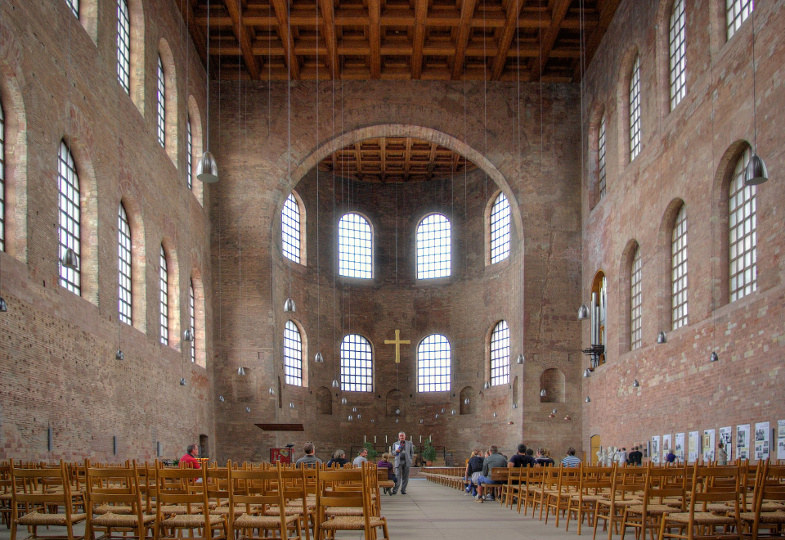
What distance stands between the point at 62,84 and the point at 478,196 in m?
25.7

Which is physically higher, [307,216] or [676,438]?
[307,216]

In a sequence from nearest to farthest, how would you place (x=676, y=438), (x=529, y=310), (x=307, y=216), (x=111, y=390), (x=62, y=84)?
(x=62, y=84) < (x=111, y=390) < (x=676, y=438) < (x=529, y=310) < (x=307, y=216)

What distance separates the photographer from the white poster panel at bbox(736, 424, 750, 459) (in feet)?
54.0

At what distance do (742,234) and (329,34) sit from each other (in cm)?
1533

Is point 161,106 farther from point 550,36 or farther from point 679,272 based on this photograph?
point 679,272

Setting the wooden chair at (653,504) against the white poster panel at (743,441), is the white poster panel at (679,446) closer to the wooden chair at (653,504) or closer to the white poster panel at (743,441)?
the white poster panel at (743,441)

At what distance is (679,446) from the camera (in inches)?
787

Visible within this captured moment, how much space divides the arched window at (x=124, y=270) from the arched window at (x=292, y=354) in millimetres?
14718

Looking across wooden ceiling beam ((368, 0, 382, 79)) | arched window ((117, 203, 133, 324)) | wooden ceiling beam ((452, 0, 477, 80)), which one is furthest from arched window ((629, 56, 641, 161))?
arched window ((117, 203, 133, 324))

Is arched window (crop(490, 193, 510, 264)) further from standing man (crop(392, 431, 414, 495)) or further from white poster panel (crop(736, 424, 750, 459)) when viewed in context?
white poster panel (crop(736, 424, 750, 459))

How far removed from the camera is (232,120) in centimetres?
3044

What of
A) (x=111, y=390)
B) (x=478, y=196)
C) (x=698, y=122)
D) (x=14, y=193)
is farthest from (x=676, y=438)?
(x=478, y=196)

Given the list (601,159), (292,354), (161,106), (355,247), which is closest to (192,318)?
(161,106)

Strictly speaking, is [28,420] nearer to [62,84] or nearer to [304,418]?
[62,84]
